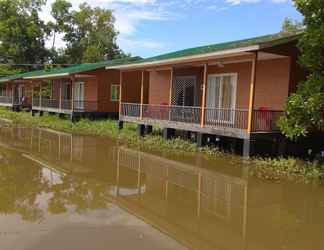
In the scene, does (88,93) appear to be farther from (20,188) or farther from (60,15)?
(60,15)

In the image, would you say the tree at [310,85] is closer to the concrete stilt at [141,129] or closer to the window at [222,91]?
the window at [222,91]

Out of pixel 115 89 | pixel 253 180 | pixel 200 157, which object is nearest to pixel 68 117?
pixel 115 89

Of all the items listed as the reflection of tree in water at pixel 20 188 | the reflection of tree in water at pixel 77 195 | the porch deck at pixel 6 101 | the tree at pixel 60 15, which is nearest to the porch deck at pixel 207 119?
the reflection of tree in water at pixel 77 195

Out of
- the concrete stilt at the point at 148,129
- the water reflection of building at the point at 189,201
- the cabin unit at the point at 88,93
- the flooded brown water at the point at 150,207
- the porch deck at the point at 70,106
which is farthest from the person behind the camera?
the porch deck at the point at 70,106

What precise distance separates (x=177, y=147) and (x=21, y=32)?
161 feet

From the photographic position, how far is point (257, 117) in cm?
1224

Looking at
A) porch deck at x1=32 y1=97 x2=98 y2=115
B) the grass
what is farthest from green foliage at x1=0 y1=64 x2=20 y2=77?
the grass

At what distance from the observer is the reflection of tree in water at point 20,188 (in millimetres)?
6680

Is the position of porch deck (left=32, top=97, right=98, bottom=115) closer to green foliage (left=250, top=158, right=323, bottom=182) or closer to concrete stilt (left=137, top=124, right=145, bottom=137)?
concrete stilt (left=137, top=124, right=145, bottom=137)

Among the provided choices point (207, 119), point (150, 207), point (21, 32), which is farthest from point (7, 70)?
point (150, 207)

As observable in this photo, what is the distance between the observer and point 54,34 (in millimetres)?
62281

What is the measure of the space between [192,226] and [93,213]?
1.80 meters

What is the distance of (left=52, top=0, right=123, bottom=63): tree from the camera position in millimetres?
61906

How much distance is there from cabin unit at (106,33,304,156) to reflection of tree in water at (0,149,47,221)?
257 inches
